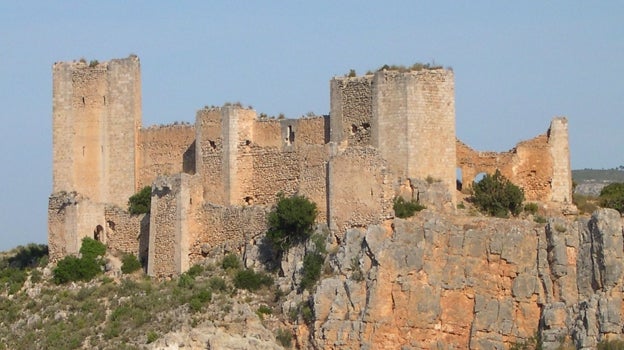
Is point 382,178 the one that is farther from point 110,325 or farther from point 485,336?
point 110,325

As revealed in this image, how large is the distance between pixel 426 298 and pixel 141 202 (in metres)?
11.0

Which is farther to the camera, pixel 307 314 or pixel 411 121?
pixel 411 121

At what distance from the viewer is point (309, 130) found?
165ft

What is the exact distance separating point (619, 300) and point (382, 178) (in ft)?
22.8

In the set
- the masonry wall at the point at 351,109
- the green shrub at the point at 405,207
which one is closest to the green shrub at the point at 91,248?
the masonry wall at the point at 351,109

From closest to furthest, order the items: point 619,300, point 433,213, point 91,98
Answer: point 619,300
point 433,213
point 91,98

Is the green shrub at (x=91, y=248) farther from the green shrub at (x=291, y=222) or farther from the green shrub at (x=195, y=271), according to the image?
the green shrub at (x=291, y=222)

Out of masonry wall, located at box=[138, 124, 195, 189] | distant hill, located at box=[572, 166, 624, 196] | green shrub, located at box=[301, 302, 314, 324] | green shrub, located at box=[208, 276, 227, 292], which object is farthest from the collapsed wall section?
distant hill, located at box=[572, 166, 624, 196]

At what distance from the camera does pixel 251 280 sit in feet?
157

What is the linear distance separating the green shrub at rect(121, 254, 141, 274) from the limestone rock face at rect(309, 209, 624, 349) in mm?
7618

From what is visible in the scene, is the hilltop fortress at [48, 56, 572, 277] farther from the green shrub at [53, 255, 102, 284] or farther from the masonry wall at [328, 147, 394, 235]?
the green shrub at [53, 255, 102, 284]

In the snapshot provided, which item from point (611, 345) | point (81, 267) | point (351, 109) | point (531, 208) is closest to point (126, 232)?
point (81, 267)

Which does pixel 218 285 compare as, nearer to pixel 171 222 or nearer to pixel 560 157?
pixel 171 222

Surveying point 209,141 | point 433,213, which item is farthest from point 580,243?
point 209,141
